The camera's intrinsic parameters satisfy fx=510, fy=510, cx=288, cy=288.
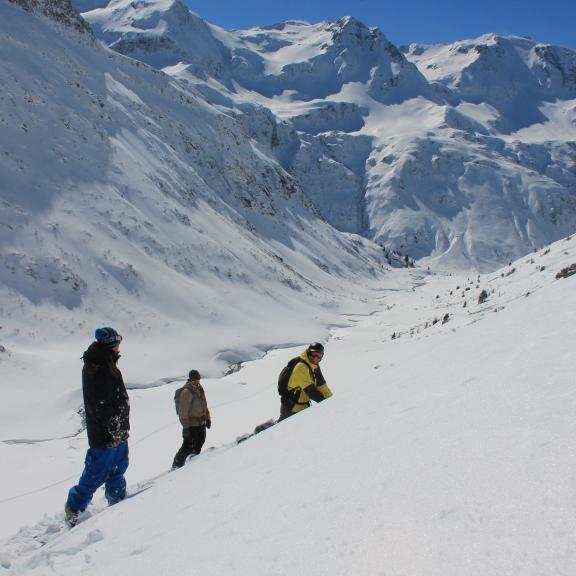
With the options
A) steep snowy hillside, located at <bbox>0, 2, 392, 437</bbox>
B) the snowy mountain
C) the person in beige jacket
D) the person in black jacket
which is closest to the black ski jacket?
the person in black jacket

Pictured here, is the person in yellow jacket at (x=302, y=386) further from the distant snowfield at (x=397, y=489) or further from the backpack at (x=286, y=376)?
the distant snowfield at (x=397, y=489)

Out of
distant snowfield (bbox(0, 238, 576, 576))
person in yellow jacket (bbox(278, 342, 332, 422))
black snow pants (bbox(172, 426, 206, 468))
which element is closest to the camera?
distant snowfield (bbox(0, 238, 576, 576))

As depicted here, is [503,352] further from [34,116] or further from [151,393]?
[34,116]

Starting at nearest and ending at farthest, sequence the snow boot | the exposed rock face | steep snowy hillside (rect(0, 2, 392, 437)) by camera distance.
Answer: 1. the snow boot
2. steep snowy hillside (rect(0, 2, 392, 437))
3. the exposed rock face

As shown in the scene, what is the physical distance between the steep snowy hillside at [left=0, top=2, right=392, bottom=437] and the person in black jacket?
919 cm

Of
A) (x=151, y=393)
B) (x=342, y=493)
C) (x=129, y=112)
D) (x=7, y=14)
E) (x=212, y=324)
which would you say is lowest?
(x=342, y=493)

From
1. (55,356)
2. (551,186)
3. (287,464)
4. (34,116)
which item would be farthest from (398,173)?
(287,464)

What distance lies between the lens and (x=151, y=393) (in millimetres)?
17359

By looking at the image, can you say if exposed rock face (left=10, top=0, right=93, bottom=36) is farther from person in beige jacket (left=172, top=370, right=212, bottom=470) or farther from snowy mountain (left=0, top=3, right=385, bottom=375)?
person in beige jacket (left=172, top=370, right=212, bottom=470)

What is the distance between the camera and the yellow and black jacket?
731 centimetres

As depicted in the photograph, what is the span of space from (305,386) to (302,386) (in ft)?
0.15

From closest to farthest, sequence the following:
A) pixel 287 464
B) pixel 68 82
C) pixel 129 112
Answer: pixel 287 464 < pixel 68 82 < pixel 129 112

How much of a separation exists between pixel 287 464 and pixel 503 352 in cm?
254

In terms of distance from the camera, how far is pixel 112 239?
27141mm
